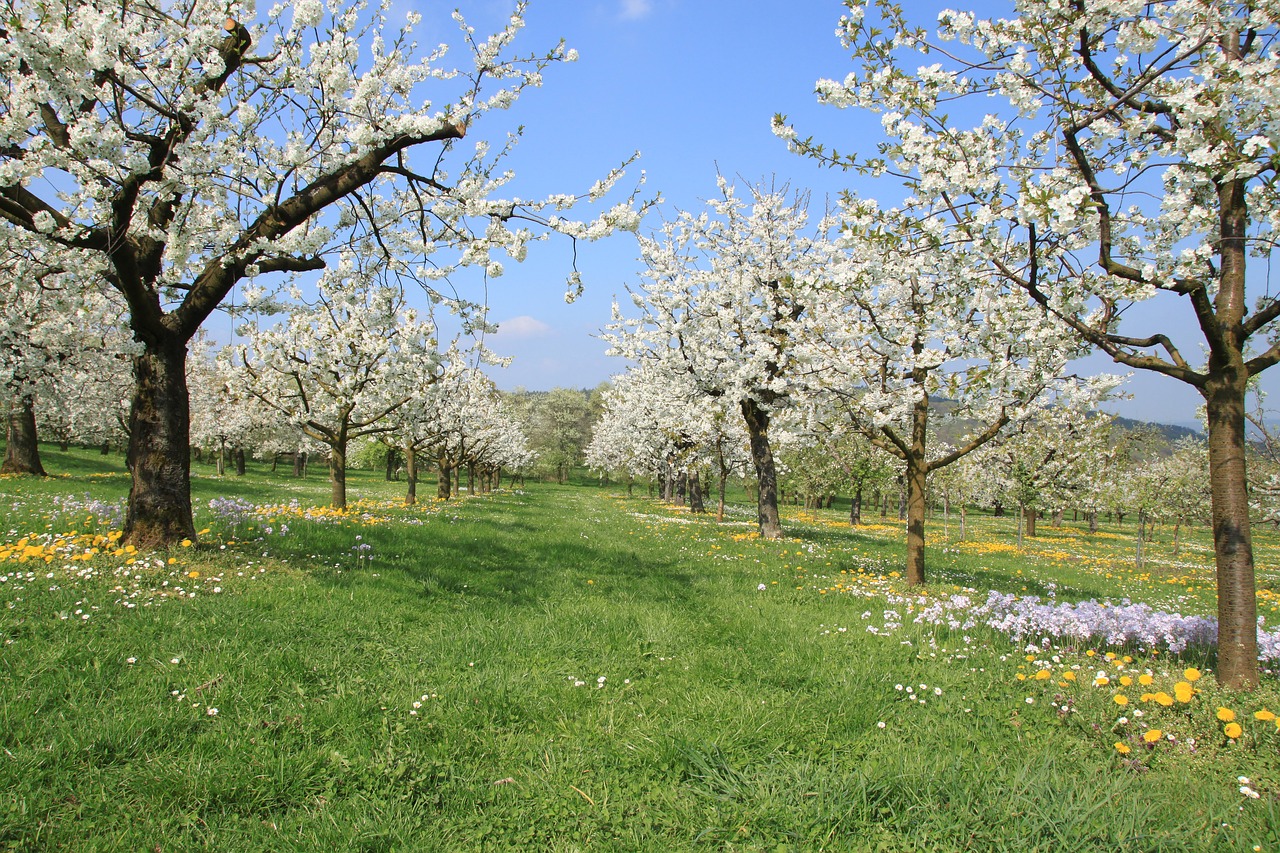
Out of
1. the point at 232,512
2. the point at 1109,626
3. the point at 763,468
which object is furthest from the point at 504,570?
the point at 763,468

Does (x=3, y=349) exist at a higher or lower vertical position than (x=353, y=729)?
higher

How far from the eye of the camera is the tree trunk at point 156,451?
24.4ft

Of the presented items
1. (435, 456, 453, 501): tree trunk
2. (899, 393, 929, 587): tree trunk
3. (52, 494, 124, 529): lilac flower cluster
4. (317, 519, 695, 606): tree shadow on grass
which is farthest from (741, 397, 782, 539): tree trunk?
(435, 456, 453, 501): tree trunk

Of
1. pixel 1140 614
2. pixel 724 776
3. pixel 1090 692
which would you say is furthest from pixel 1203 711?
pixel 724 776

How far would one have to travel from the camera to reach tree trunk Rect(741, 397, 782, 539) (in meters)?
17.8

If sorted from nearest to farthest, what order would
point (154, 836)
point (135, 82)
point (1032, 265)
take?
point (154, 836), point (1032, 265), point (135, 82)

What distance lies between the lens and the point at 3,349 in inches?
723

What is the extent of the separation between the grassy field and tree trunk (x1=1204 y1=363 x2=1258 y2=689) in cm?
30

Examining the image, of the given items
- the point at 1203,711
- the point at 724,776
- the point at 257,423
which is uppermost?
the point at 257,423

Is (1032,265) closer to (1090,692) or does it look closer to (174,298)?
(1090,692)

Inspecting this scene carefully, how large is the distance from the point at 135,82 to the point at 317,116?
1697mm

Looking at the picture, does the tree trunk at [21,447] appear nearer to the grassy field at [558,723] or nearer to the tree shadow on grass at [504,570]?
the grassy field at [558,723]

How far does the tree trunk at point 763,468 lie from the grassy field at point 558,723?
386 inches

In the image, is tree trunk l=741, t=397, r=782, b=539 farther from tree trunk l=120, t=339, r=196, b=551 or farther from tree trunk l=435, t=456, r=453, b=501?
tree trunk l=435, t=456, r=453, b=501
